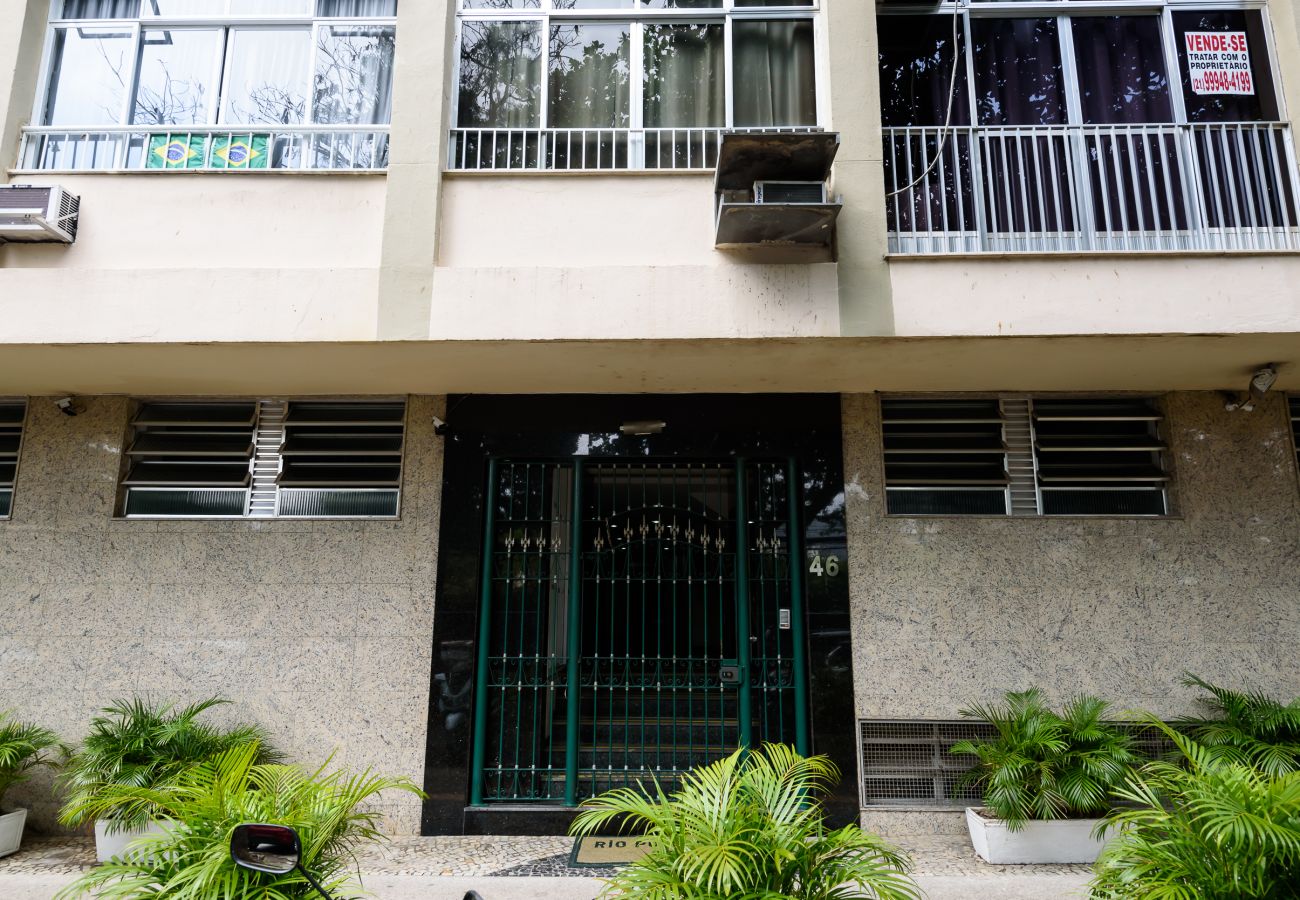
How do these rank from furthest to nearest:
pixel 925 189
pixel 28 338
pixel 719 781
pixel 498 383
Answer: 1. pixel 498 383
2. pixel 925 189
3. pixel 28 338
4. pixel 719 781

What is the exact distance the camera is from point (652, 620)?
589cm

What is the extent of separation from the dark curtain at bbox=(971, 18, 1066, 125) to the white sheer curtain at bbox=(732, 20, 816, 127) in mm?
1235

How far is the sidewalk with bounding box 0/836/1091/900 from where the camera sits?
4.61 m

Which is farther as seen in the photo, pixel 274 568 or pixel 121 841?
pixel 274 568

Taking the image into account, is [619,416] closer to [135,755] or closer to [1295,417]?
[135,755]

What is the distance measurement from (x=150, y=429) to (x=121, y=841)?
2944 millimetres

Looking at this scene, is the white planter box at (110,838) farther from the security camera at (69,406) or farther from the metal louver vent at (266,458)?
the security camera at (69,406)

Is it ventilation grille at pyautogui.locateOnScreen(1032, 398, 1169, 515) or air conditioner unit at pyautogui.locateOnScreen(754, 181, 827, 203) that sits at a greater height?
air conditioner unit at pyautogui.locateOnScreen(754, 181, 827, 203)

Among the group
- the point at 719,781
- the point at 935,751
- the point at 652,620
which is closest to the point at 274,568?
the point at 652,620

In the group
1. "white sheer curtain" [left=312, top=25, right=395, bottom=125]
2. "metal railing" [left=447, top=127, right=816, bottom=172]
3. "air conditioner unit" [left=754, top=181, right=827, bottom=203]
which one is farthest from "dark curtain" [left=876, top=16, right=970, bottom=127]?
"white sheer curtain" [left=312, top=25, right=395, bottom=125]

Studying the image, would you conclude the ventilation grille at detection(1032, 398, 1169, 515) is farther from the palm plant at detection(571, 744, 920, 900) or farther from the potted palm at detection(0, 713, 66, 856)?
the potted palm at detection(0, 713, 66, 856)

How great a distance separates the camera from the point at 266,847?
260cm

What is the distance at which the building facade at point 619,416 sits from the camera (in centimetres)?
524

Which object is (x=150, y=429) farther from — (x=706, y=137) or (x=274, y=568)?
(x=706, y=137)
